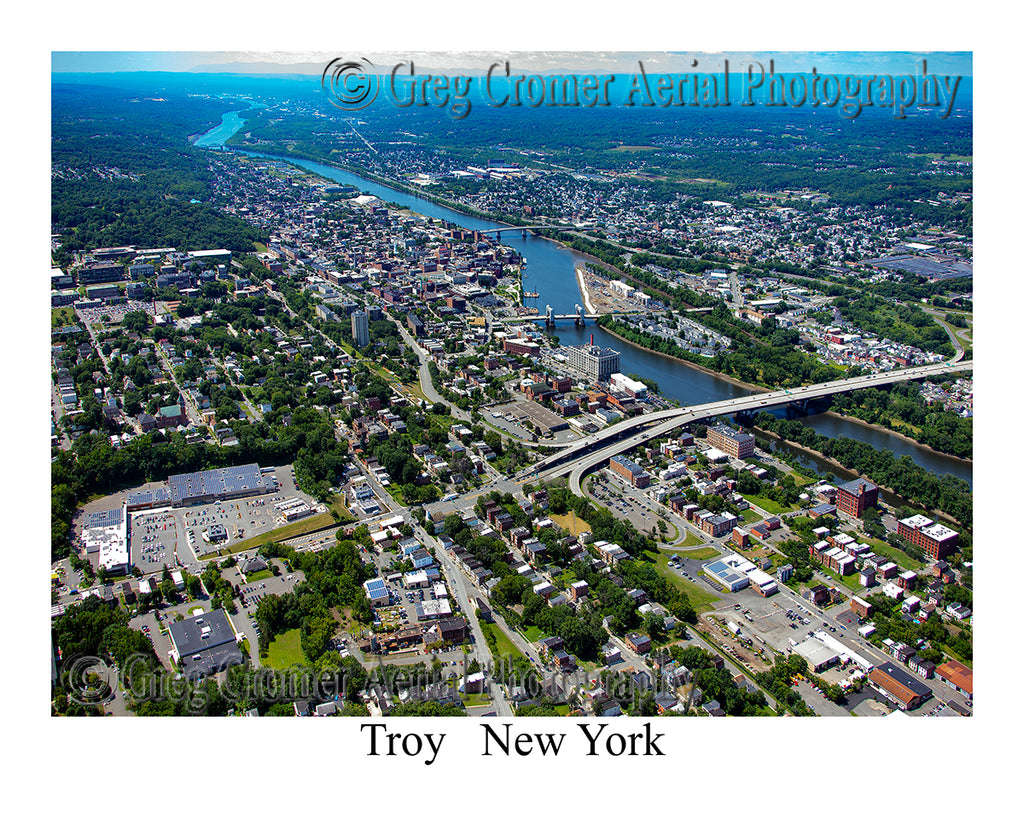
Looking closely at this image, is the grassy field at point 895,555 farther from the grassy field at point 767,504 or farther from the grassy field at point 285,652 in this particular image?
the grassy field at point 285,652

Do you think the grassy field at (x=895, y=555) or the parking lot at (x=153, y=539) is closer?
the parking lot at (x=153, y=539)

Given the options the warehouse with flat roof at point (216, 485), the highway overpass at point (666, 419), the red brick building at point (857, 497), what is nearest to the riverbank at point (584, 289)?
the highway overpass at point (666, 419)

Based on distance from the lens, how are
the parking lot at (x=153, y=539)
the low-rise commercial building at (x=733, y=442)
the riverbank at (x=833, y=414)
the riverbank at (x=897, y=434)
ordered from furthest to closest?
the riverbank at (x=833, y=414)
the riverbank at (x=897, y=434)
the low-rise commercial building at (x=733, y=442)
the parking lot at (x=153, y=539)

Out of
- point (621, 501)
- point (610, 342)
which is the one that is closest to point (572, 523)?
point (621, 501)

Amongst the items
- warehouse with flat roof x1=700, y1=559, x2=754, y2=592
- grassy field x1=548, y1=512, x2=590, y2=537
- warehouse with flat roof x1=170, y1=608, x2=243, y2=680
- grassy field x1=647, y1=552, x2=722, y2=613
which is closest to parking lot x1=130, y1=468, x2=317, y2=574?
warehouse with flat roof x1=170, y1=608, x2=243, y2=680
